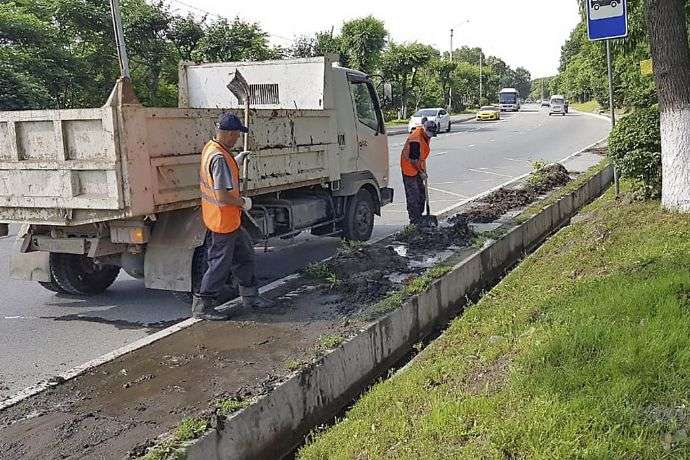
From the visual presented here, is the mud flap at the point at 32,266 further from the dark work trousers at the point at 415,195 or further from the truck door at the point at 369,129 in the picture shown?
the dark work trousers at the point at 415,195

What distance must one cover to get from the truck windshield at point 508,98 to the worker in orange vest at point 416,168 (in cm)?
6398

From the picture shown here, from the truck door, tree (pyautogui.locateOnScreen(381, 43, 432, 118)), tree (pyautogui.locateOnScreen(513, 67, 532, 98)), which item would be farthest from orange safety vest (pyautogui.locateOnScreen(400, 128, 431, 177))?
tree (pyautogui.locateOnScreen(513, 67, 532, 98))

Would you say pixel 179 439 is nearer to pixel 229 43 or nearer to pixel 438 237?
pixel 438 237

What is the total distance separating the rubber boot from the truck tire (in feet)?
5.95

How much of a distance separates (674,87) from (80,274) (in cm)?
689

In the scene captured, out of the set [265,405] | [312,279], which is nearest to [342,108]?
[312,279]

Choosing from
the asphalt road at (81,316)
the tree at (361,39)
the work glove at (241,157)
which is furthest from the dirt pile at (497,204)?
the tree at (361,39)

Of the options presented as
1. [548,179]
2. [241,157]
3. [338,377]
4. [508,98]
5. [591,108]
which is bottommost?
[338,377]

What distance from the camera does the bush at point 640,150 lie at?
27.3 feet

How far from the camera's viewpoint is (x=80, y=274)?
707 cm

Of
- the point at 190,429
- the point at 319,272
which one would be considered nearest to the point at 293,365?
the point at 190,429

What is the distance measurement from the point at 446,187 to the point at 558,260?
8021 mm

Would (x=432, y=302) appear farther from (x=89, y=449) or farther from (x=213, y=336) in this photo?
(x=89, y=449)

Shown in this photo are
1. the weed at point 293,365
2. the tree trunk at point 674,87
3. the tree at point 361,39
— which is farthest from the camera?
the tree at point 361,39
